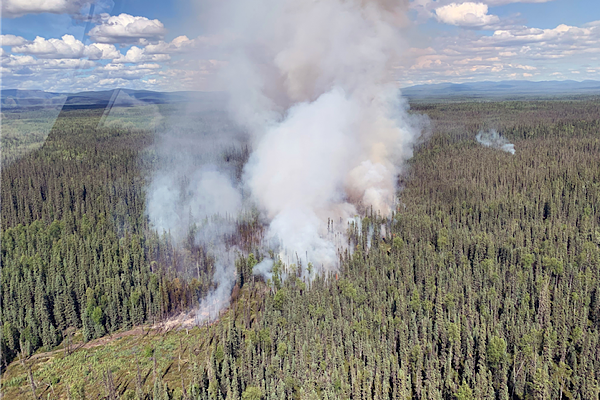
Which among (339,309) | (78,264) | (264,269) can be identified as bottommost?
(339,309)

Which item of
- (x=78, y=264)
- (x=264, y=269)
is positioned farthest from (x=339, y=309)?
(x=78, y=264)

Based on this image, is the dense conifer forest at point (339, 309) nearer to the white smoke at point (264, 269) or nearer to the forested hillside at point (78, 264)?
the forested hillside at point (78, 264)

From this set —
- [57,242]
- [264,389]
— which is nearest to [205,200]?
[57,242]

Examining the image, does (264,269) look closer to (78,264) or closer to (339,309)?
(339,309)

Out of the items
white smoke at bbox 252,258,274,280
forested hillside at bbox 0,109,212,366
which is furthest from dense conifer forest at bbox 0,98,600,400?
white smoke at bbox 252,258,274,280

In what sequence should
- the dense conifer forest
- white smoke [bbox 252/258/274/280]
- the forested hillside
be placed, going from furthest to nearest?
white smoke [bbox 252/258/274/280] → the forested hillside → the dense conifer forest

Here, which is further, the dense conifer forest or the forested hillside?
the forested hillside

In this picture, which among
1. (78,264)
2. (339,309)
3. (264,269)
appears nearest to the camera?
(339,309)

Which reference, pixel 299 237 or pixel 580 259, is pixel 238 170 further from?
pixel 580 259

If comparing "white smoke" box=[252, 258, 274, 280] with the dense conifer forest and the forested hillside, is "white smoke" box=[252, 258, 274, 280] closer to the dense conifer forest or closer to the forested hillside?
the dense conifer forest
